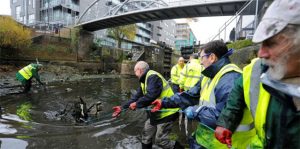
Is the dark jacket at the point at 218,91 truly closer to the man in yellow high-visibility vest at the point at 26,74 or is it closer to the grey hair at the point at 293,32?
the grey hair at the point at 293,32

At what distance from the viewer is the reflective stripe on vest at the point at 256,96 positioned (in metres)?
1.76

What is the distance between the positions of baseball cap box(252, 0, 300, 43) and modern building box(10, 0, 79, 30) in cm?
4507

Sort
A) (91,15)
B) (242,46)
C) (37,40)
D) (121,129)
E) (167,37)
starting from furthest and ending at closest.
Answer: (167,37)
(91,15)
(37,40)
(242,46)
(121,129)

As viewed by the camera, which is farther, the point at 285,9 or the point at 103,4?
the point at 103,4

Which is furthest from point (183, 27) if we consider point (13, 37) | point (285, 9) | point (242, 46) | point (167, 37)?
point (285, 9)

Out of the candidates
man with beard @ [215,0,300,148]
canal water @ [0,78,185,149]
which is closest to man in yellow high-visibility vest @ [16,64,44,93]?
canal water @ [0,78,185,149]

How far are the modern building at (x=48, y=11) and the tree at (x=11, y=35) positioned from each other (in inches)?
728

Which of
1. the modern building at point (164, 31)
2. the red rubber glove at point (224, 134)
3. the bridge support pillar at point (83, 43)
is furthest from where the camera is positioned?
the modern building at point (164, 31)

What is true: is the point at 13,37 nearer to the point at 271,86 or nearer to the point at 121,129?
the point at 121,129

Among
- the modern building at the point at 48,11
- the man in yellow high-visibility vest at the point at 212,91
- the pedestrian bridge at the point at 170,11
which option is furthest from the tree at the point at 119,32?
Answer: the man in yellow high-visibility vest at the point at 212,91

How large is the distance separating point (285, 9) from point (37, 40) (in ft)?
102

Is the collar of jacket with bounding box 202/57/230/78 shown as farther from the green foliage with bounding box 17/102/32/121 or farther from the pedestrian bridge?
the pedestrian bridge

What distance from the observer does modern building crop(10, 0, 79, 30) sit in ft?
148

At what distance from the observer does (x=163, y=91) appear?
5.20 m
